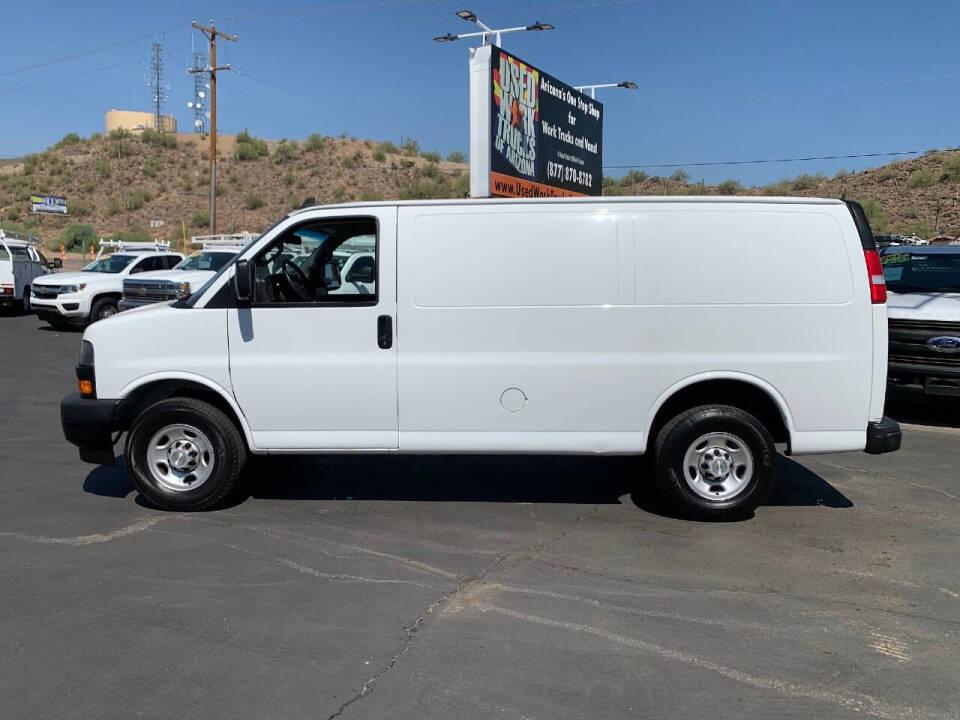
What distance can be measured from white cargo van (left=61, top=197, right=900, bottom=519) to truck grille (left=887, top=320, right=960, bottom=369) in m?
3.69

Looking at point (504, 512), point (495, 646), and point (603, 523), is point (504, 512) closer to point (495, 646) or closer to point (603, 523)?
point (603, 523)

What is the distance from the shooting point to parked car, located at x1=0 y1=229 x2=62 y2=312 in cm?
2128

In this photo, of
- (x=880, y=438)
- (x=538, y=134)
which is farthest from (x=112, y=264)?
(x=880, y=438)

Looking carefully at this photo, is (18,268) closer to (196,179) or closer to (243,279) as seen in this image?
(243,279)

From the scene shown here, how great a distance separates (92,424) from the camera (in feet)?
19.9

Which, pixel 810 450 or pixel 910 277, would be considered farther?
pixel 910 277

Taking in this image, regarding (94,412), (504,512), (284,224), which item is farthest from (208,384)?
(504,512)

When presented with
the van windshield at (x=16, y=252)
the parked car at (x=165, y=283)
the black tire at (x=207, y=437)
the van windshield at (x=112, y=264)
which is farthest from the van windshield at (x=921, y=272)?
the van windshield at (x=16, y=252)

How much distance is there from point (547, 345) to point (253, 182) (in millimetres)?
53424

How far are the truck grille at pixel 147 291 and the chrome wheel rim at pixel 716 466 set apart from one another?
13484 millimetres

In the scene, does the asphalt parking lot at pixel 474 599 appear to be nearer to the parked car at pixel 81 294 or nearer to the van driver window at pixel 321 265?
the van driver window at pixel 321 265

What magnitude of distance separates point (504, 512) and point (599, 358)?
138cm

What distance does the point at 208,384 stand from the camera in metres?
6.03

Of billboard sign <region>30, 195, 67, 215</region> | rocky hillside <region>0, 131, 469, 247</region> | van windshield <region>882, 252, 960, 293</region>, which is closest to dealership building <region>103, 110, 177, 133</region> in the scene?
rocky hillside <region>0, 131, 469, 247</region>
